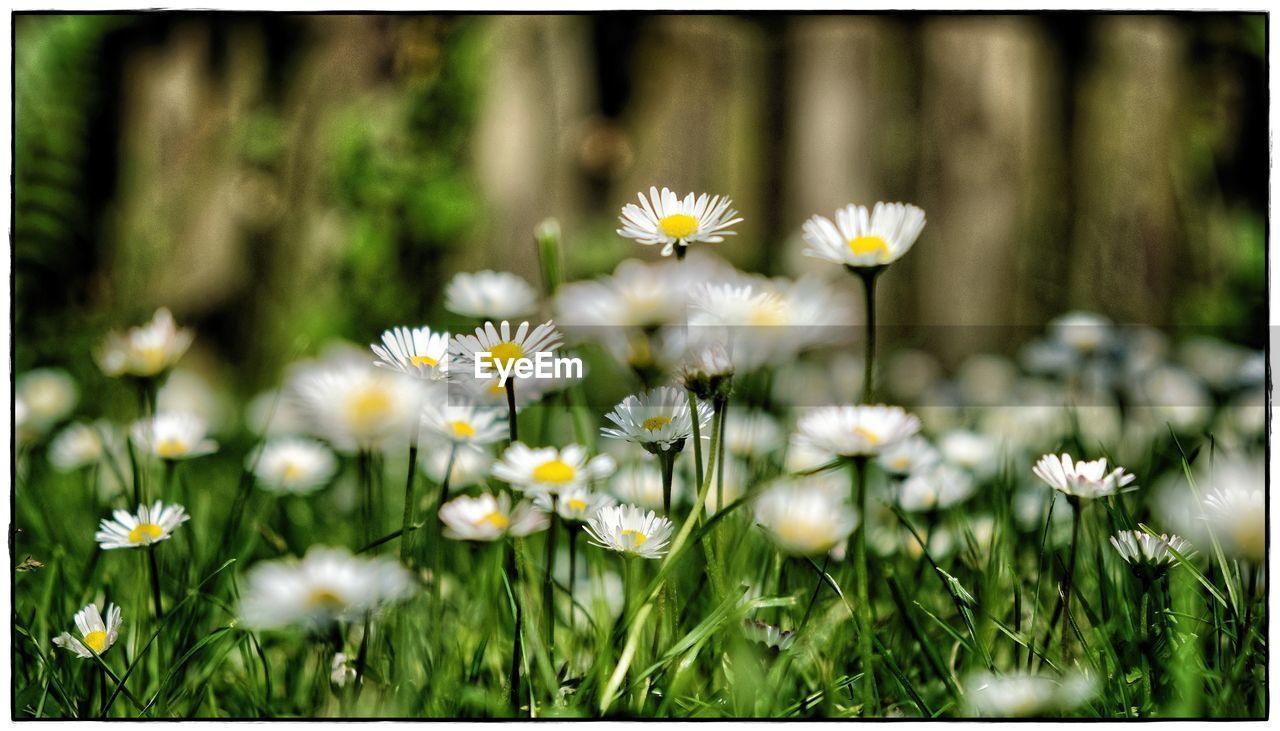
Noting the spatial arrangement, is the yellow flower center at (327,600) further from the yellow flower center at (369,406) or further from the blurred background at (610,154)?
the blurred background at (610,154)

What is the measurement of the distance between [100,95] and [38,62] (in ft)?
0.52

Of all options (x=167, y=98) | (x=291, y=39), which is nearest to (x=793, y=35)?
(x=291, y=39)

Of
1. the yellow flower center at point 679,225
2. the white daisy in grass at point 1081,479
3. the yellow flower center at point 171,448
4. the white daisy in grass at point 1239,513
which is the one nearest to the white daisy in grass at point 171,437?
the yellow flower center at point 171,448

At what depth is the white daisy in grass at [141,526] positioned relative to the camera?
2.57 feet

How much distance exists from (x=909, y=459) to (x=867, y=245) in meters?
0.28

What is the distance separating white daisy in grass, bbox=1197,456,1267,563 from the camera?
2.59 feet

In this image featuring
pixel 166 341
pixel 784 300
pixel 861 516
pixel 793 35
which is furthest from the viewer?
pixel 793 35

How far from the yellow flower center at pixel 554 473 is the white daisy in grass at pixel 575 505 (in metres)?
0.02

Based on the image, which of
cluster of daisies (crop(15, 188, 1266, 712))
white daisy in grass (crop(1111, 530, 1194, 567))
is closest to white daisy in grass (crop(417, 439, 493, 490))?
cluster of daisies (crop(15, 188, 1266, 712))

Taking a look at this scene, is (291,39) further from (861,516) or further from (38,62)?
(861,516)

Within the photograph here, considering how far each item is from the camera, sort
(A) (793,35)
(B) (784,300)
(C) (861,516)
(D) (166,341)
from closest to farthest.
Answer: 1. (C) (861,516)
2. (B) (784,300)
3. (D) (166,341)
4. (A) (793,35)

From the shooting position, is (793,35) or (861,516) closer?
(861,516)

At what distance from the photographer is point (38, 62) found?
0.85 metres
